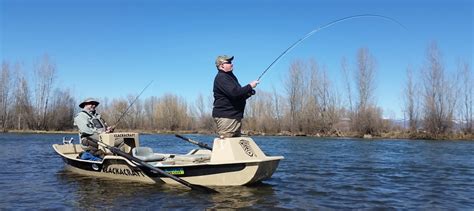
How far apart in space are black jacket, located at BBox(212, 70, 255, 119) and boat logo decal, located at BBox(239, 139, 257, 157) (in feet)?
1.59

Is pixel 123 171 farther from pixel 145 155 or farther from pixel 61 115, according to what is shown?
pixel 61 115

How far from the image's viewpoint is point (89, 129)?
1003 cm

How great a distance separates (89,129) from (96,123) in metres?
0.39

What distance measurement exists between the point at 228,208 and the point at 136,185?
9.76 feet

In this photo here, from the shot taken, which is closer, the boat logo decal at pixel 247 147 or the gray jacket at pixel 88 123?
the boat logo decal at pixel 247 147

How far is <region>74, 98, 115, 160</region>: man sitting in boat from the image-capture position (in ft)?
32.7

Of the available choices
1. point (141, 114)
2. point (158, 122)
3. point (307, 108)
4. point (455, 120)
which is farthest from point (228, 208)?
point (141, 114)

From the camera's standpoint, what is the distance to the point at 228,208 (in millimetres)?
6367

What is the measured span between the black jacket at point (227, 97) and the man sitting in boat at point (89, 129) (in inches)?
149

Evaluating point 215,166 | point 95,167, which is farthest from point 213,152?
point 95,167

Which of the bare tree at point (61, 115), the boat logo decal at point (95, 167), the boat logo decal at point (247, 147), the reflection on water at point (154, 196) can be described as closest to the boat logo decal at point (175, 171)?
the reflection on water at point (154, 196)

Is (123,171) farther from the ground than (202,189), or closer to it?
farther from the ground

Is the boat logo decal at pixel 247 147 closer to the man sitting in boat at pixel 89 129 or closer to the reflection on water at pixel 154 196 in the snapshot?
the reflection on water at pixel 154 196

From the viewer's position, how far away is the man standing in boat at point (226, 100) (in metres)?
7.51
